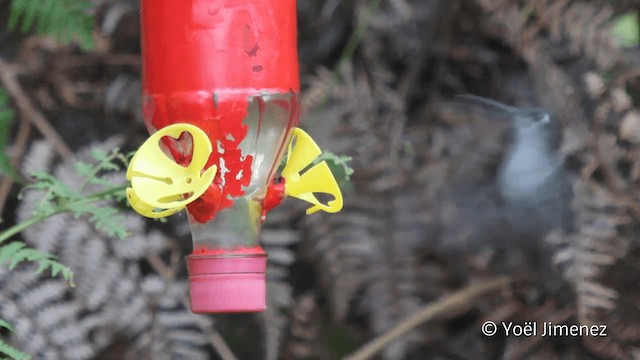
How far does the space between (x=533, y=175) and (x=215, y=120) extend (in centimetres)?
106

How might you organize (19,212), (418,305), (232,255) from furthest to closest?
(418,305), (19,212), (232,255)

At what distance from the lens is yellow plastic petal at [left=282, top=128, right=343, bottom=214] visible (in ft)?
2.76

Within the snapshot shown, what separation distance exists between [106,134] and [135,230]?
382 millimetres

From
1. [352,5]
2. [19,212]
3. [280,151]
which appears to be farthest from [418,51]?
[280,151]

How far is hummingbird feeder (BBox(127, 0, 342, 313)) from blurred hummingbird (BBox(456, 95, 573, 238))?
962mm

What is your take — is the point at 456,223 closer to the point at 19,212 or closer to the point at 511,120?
the point at 511,120

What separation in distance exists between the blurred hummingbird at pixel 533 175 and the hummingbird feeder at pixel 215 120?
37.9 inches

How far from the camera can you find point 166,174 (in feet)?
2.55

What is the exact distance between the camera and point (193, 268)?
80 cm

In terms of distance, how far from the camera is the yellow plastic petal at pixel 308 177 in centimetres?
84

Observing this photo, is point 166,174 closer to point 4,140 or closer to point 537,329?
point 4,140

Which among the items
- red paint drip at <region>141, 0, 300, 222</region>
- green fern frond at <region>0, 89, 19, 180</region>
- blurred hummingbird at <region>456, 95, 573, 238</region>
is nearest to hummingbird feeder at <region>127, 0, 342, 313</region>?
red paint drip at <region>141, 0, 300, 222</region>

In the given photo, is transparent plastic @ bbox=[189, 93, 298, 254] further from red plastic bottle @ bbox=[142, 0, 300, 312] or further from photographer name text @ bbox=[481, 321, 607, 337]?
photographer name text @ bbox=[481, 321, 607, 337]

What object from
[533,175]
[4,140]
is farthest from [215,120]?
[533,175]
